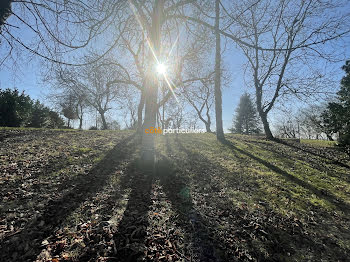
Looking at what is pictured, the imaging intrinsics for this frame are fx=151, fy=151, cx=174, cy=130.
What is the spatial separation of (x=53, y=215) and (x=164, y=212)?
5.54 ft

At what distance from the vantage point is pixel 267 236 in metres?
2.18

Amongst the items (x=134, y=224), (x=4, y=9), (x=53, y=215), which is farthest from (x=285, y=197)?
(x=4, y=9)

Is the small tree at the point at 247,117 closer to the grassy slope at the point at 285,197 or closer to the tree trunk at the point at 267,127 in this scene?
the tree trunk at the point at 267,127

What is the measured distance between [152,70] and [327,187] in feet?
20.6

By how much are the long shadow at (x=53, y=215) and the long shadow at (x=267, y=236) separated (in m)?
2.31

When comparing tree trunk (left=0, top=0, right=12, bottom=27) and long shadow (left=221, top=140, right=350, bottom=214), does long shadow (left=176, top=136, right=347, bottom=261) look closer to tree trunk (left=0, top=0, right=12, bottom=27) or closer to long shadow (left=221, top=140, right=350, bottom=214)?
long shadow (left=221, top=140, right=350, bottom=214)

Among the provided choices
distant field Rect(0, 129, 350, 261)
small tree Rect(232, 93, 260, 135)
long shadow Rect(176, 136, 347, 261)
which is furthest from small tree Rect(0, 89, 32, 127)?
small tree Rect(232, 93, 260, 135)

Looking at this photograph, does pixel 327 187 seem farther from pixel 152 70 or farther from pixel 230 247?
pixel 152 70

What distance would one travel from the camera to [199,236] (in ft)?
6.95

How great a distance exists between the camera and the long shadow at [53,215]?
1.67 metres

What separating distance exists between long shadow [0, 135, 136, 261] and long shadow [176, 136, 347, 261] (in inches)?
90.9

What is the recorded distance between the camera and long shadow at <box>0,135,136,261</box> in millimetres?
1669

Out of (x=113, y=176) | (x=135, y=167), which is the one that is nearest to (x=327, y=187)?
(x=135, y=167)

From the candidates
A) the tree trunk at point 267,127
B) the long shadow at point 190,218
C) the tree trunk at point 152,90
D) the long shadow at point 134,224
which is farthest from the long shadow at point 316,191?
the tree trunk at point 267,127
